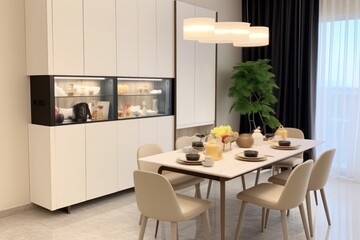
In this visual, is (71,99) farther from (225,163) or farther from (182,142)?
(225,163)

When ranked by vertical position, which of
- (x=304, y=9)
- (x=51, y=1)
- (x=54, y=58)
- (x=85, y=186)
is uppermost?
(x=304, y=9)

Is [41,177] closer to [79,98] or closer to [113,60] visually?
[79,98]

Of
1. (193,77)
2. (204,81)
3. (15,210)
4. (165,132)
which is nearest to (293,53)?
(204,81)

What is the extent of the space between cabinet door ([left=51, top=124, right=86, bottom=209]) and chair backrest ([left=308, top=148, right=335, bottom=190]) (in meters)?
2.35

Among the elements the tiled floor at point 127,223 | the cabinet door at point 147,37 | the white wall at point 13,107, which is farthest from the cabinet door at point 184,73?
the white wall at point 13,107

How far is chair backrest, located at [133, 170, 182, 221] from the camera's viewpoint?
8.39ft

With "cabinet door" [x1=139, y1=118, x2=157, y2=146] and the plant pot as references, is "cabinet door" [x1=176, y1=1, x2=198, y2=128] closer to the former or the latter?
"cabinet door" [x1=139, y1=118, x2=157, y2=146]

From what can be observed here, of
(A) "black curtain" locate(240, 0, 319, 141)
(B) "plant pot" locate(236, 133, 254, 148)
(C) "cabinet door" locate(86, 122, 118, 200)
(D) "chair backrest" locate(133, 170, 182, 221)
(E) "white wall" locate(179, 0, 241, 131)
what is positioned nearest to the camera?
(D) "chair backrest" locate(133, 170, 182, 221)

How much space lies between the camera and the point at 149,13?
4680 mm

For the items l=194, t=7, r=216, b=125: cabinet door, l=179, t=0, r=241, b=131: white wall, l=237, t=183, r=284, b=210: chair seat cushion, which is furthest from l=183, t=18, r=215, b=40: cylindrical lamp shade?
l=179, t=0, r=241, b=131: white wall

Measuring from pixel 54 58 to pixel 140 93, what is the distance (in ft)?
4.77

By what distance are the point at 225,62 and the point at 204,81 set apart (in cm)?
83

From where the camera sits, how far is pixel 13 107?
12.6ft

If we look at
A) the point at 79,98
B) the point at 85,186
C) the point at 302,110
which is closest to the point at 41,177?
the point at 85,186
